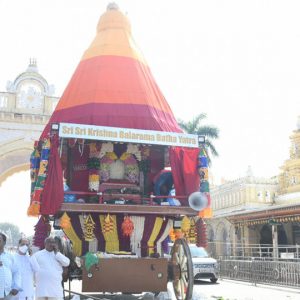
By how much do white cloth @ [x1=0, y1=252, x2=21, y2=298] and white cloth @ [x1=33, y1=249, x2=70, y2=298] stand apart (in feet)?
3.15

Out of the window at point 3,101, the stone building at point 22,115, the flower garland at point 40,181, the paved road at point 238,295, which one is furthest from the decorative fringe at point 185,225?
the window at point 3,101

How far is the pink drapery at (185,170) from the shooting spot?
10430mm

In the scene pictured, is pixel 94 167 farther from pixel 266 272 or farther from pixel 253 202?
pixel 253 202

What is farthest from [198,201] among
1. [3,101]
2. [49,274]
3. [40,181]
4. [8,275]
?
[3,101]

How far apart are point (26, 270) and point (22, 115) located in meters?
19.5

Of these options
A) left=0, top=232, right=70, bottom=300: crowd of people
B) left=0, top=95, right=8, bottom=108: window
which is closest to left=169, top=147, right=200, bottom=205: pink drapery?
left=0, top=232, right=70, bottom=300: crowd of people

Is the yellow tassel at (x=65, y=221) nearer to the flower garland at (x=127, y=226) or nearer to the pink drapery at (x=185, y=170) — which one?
the flower garland at (x=127, y=226)

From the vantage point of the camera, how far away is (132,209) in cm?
982

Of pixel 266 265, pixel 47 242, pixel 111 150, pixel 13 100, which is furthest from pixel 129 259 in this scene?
pixel 13 100

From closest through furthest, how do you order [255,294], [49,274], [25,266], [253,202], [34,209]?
1. [49,274]
2. [25,266]
3. [34,209]
4. [255,294]
5. [253,202]

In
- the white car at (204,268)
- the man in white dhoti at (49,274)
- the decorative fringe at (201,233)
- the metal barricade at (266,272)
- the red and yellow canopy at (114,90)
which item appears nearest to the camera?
the man in white dhoti at (49,274)

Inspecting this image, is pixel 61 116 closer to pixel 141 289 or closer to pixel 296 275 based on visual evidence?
pixel 141 289

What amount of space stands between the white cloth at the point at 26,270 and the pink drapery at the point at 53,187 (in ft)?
6.72

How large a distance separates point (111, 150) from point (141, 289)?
3.60 metres
